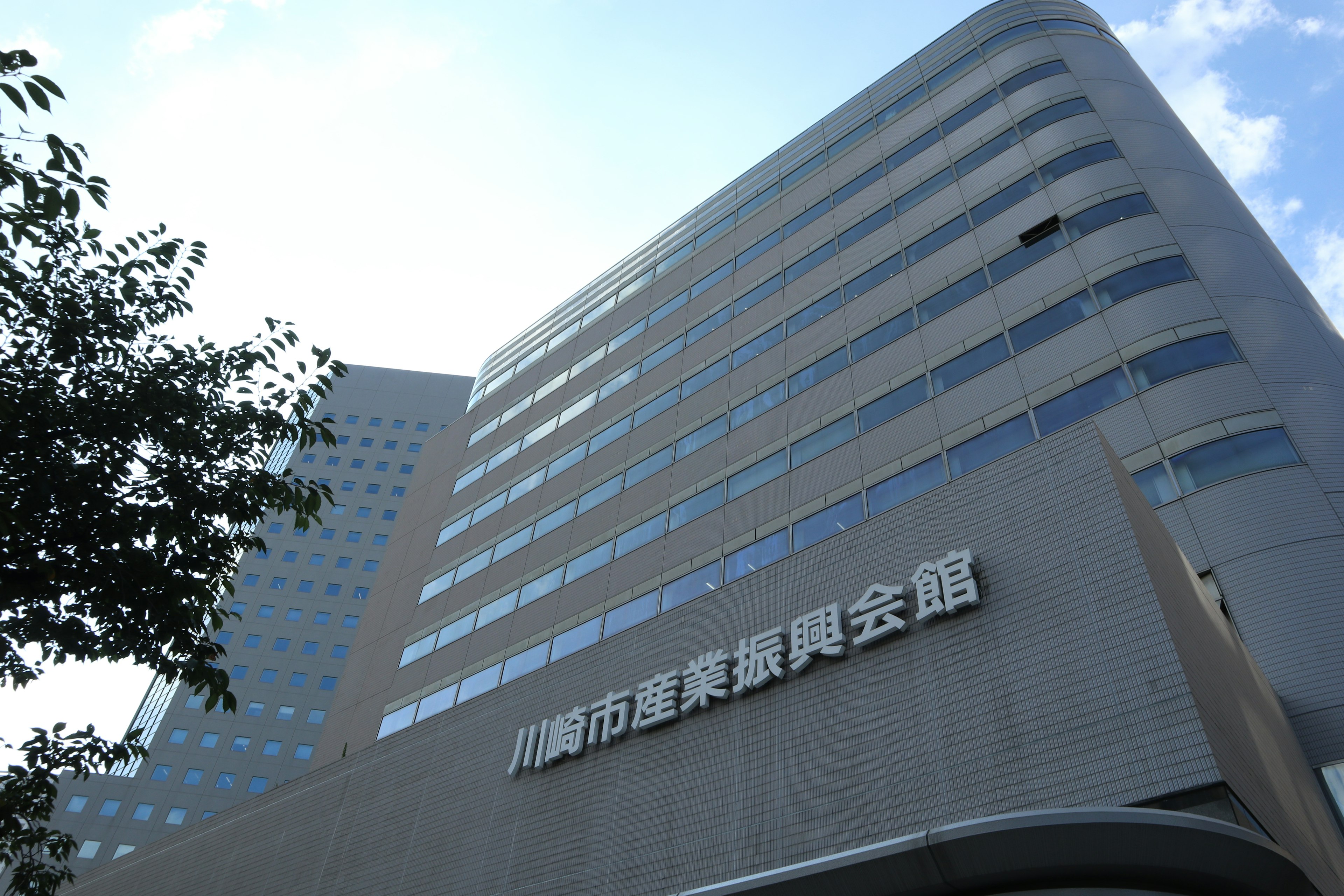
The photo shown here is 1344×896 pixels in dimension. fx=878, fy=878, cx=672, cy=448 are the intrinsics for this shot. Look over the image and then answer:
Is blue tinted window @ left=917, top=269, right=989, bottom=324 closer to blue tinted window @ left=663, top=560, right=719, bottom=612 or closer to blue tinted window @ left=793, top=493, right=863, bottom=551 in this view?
blue tinted window @ left=793, top=493, right=863, bottom=551

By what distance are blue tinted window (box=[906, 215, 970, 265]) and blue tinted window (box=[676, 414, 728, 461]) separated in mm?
Result: 7332

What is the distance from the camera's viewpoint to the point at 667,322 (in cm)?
3306

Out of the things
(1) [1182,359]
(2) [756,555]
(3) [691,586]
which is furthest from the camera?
(3) [691,586]

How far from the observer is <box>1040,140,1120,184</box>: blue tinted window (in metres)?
24.8

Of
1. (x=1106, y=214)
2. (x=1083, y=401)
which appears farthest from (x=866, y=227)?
(x=1083, y=401)

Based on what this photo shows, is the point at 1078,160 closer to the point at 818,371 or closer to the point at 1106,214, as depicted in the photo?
the point at 1106,214

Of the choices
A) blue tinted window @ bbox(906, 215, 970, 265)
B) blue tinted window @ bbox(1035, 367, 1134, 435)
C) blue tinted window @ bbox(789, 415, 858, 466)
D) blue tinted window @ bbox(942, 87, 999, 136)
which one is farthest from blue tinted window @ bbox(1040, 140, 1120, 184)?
blue tinted window @ bbox(789, 415, 858, 466)

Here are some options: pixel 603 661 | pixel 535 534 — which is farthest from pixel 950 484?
pixel 535 534

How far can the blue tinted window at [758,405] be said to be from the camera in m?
26.0

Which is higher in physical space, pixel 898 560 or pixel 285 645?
pixel 285 645

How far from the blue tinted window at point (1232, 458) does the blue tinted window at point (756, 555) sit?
8.84 meters

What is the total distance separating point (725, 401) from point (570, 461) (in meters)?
6.72

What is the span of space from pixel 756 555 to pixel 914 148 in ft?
52.7

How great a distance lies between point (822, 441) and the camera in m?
23.8
